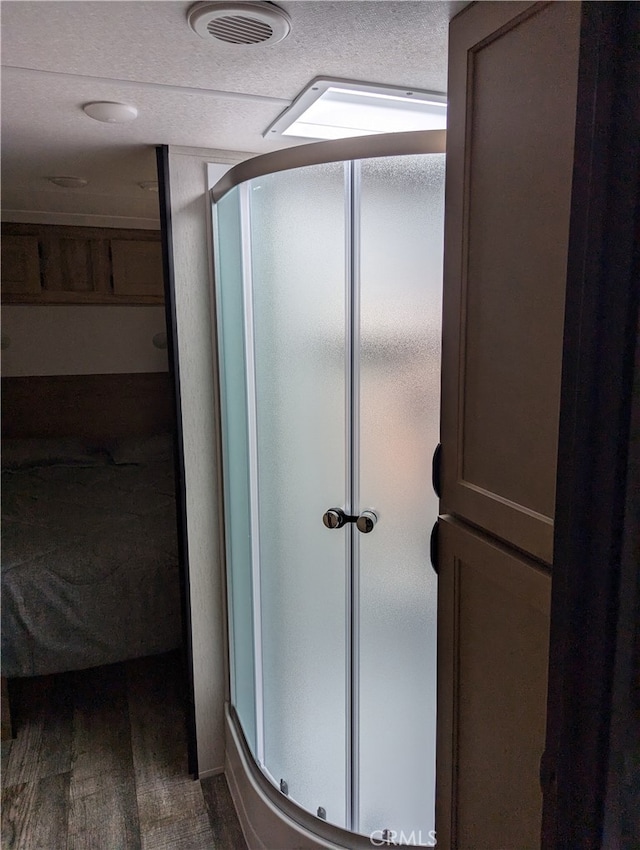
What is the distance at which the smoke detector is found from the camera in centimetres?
87

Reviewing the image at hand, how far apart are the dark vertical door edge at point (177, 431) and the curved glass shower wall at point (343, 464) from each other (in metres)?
0.20

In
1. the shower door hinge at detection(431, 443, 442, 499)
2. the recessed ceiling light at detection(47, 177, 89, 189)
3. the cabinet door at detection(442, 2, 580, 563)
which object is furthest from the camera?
the recessed ceiling light at detection(47, 177, 89, 189)

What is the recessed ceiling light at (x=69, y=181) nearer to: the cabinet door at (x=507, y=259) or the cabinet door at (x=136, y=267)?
the cabinet door at (x=136, y=267)

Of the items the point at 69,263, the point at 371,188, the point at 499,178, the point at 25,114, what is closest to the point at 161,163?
the point at 25,114

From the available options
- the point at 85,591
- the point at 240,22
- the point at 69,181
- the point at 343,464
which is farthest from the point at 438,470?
the point at 69,181

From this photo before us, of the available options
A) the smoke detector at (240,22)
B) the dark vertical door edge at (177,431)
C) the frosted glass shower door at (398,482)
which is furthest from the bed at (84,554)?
the smoke detector at (240,22)

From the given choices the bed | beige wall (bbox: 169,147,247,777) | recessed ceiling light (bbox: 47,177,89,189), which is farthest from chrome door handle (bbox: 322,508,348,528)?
recessed ceiling light (bbox: 47,177,89,189)

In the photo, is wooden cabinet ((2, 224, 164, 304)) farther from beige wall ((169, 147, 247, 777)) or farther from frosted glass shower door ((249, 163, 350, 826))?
frosted glass shower door ((249, 163, 350, 826))

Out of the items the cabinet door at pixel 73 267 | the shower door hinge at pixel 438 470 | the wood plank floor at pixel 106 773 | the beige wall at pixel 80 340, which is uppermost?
the cabinet door at pixel 73 267

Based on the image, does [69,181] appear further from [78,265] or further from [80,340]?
[80,340]

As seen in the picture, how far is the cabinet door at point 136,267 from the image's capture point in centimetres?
348

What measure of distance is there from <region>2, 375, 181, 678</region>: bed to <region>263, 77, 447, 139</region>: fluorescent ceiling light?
1685 mm

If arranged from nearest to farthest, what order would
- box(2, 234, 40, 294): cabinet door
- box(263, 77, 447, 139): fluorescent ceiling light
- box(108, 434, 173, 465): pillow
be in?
box(263, 77, 447, 139): fluorescent ceiling light → box(2, 234, 40, 294): cabinet door → box(108, 434, 173, 465): pillow

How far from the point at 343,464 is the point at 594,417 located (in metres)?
0.94
